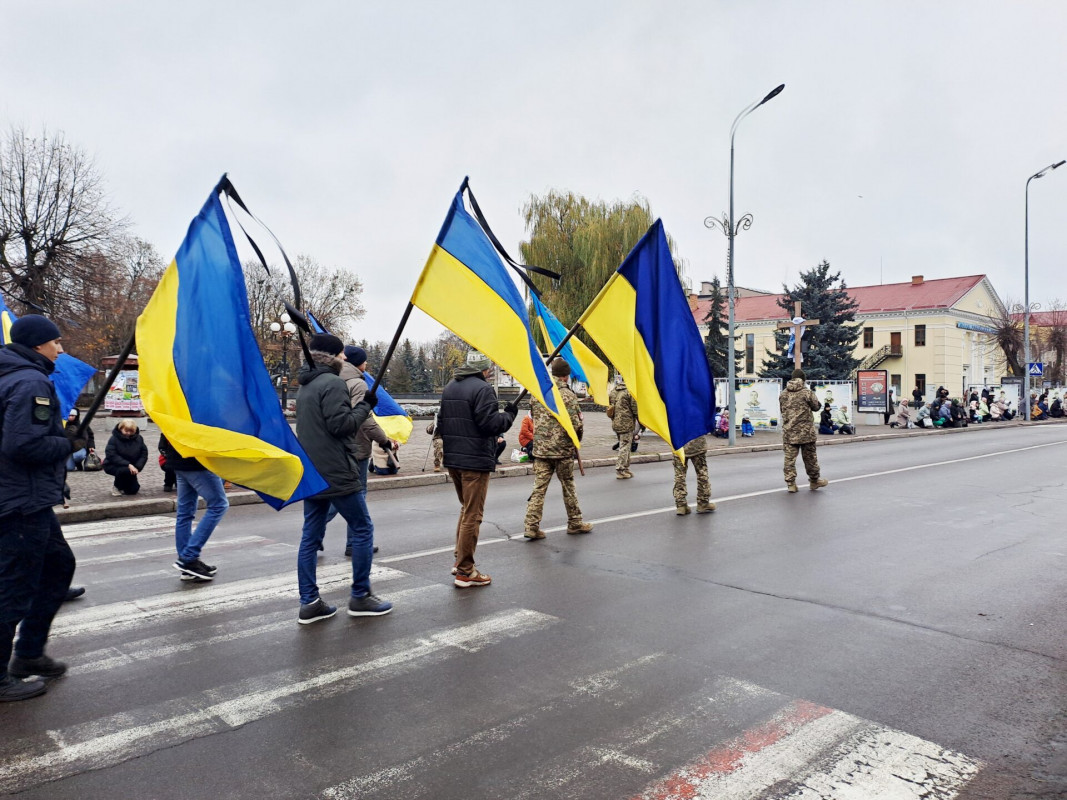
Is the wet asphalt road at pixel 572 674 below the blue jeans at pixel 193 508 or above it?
below

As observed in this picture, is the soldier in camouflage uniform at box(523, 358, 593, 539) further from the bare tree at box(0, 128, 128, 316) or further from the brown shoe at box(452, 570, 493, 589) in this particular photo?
the bare tree at box(0, 128, 128, 316)

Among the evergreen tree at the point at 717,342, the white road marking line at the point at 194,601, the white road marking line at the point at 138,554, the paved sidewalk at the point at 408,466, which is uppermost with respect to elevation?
the evergreen tree at the point at 717,342

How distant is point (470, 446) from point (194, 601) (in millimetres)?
2461

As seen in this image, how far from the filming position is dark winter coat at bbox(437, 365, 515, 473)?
621 cm

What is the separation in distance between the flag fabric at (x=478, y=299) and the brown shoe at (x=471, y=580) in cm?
154

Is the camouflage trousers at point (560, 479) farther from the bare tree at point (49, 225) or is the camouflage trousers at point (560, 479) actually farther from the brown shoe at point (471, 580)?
the bare tree at point (49, 225)

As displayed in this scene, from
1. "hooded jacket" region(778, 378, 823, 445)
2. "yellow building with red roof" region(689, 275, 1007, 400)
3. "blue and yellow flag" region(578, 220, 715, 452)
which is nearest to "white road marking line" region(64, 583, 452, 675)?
"blue and yellow flag" region(578, 220, 715, 452)

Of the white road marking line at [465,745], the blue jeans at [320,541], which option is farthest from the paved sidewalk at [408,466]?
the white road marking line at [465,745]

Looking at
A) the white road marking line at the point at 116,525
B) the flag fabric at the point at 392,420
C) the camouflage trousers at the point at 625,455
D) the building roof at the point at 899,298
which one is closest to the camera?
the white road marking line at the point at 116,525

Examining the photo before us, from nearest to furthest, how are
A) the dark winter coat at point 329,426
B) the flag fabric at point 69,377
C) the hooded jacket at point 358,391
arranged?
the dark winter coat at point 329,426 < the hooded jacket at point 358,391 < the flag fabric at point 69,377

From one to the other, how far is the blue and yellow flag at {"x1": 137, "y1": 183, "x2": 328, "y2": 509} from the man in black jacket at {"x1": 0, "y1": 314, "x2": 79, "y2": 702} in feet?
2.68

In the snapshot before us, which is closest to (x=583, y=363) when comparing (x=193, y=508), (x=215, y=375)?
(x=193, y=508)

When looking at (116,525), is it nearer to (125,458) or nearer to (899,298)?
(125,458)

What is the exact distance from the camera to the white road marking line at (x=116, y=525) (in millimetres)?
8680
